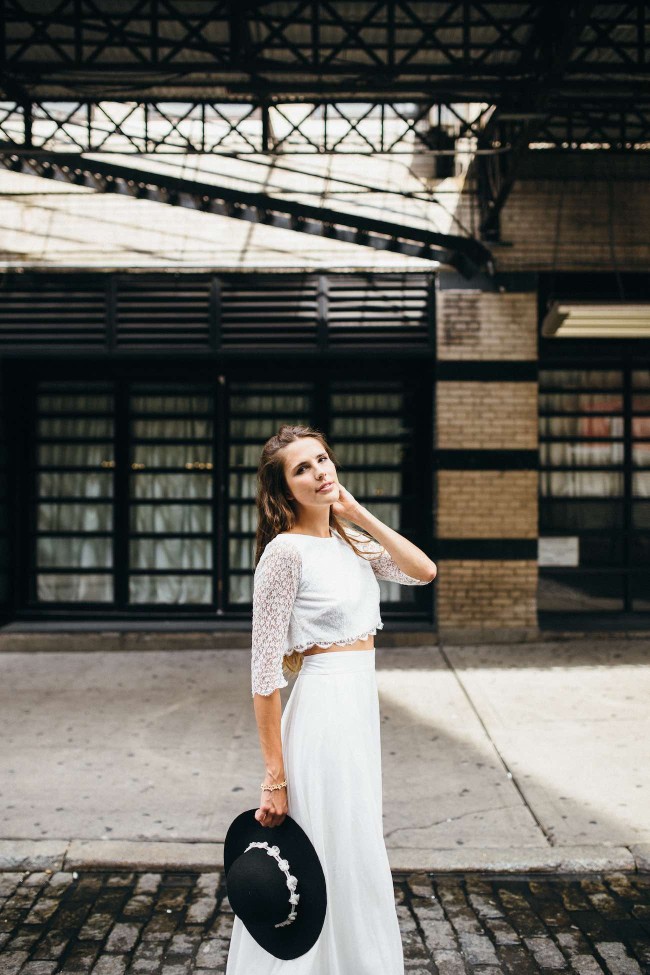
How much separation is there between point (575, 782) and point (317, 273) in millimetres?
6117

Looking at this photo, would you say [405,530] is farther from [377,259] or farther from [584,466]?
[377,259]

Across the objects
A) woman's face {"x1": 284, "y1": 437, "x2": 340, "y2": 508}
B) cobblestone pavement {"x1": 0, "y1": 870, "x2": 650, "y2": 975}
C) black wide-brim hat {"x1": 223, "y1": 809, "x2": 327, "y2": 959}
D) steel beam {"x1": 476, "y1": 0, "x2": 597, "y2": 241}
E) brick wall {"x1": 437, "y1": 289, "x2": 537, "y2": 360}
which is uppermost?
steel beam {"x1": 476, "y1": 0, "x2": 597, "y2": 241}

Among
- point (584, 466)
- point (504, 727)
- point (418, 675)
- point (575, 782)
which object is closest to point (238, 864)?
point (575, 782)

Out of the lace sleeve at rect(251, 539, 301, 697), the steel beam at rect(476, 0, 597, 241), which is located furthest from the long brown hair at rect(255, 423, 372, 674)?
the steel beam at rect(476, 0, 597, 241)

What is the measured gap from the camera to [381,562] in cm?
313

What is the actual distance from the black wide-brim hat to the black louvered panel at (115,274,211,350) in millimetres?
7270

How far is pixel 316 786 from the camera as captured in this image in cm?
279

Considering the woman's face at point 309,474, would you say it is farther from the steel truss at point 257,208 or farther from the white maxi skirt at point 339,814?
the steel truss at point 257,208

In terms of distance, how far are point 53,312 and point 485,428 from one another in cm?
499

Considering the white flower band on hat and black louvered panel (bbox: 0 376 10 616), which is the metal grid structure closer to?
black louvered panel (bbox: 0 376 10 616)

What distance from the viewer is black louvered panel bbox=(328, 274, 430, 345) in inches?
365

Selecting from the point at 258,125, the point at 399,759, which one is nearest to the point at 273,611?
the point at 399,759

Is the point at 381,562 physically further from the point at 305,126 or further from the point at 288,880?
the point at 305,126

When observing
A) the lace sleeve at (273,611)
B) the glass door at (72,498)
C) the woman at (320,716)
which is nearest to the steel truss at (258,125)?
the glass door at (72,498)
